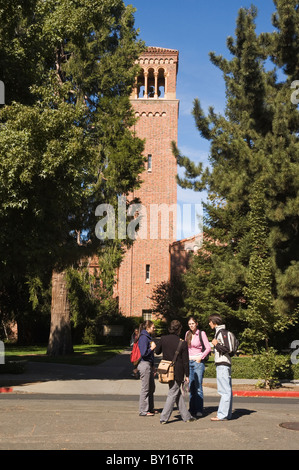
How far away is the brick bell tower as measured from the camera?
44.2 meters

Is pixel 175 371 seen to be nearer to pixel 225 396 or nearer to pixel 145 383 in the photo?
pixel 145 383

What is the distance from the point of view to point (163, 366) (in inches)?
350

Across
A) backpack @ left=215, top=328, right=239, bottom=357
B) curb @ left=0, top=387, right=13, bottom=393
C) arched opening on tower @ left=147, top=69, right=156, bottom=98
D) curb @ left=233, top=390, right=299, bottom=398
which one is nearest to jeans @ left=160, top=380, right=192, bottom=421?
backpack @ left=215, top=328, right=239, bottom=357

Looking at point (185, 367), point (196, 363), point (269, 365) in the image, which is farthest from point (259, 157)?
point (185, 367)

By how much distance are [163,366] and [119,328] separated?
29.2 metres

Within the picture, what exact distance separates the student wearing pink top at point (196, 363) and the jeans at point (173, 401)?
0.70m

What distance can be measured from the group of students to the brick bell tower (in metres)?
33.3

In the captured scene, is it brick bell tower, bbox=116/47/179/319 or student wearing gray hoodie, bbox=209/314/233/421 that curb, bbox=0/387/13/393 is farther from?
brick bell tower, bbox=116/47/179/319

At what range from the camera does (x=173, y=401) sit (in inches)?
345

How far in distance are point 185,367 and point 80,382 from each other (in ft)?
23.9

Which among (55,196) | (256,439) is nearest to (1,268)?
(55,196)

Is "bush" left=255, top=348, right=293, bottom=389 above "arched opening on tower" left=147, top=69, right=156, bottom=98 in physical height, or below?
below

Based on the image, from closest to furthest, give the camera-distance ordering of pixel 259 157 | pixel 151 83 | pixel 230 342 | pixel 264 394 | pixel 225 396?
pixel 225 396 → pixel 230 342 → pixel 264 394 → pixel 259 157 → pixel 151 83

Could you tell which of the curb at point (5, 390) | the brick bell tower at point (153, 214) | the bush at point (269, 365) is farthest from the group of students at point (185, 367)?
the brick bell tower at point (153, 214)
